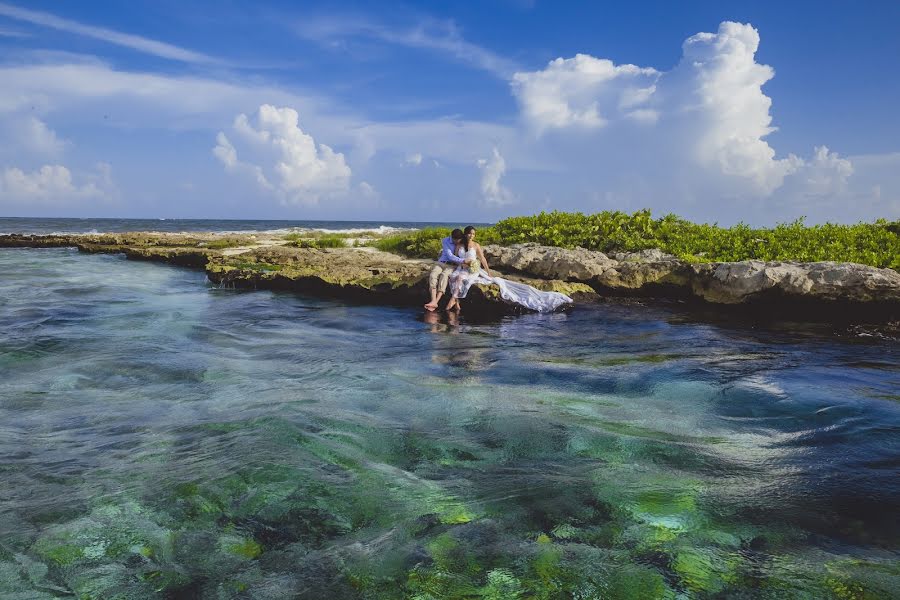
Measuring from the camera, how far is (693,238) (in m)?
16.9

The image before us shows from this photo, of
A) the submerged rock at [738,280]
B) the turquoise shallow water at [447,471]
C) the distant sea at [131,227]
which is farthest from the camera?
the distant sea at [131,227]

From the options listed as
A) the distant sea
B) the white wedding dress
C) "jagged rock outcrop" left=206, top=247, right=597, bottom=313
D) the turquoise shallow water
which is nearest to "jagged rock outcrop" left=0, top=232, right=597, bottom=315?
"jagged rock outcrop" left=206, top=247, right=597, bottom=313

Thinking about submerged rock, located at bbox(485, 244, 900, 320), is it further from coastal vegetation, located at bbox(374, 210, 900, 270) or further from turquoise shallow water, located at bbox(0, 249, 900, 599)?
turquoise shallow water, located at bbox(0, 249, 900, 599)

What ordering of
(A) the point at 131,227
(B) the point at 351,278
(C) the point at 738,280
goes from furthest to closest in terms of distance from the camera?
(A) the point at 131,227 → (B) the point at 351,278 → (C) the point at 738,280

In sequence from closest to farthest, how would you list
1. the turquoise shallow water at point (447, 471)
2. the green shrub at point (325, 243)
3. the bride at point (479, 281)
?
the turquoise shallow water at point (447, 471) → the bride at point (479, 281) → the green shrub at point (325, 243)

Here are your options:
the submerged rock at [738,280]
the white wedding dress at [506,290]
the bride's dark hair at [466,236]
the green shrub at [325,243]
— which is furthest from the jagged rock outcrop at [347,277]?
the green shrub at [325,243]

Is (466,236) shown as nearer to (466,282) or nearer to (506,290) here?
(466,282)

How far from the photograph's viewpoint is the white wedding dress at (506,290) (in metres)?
12.7

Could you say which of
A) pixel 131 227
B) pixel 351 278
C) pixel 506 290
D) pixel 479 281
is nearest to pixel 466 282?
pixel 479 281

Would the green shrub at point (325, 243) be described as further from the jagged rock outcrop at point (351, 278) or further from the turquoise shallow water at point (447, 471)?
the turquoise shallow water at point (447, 471)

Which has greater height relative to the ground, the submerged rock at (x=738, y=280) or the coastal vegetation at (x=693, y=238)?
the coastal vegetation at (x=693, y=238)

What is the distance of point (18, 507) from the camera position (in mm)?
3896

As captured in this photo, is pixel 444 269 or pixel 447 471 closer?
pixel 447 471

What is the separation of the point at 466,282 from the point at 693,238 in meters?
8.19
